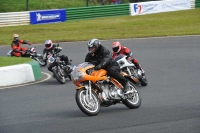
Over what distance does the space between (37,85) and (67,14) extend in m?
23.1

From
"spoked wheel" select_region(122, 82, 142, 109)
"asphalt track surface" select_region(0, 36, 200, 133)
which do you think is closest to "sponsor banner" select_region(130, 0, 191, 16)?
"asphalt track surface" select_region(0, 36, 200, 133)

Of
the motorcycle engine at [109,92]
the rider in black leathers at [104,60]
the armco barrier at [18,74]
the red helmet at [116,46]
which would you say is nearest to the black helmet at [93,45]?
the rider in black leathers at [104,60]

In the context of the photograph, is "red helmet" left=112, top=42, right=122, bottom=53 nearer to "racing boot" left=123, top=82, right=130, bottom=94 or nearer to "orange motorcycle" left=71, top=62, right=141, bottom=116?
"orange motorcycle" left=71, top=62, right=141, bottom=116

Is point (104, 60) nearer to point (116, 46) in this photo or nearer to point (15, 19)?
Result: point (116, 46)

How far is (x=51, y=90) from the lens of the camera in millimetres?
14539

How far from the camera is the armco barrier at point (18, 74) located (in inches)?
601

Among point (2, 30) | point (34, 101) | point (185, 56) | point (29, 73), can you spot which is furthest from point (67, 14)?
point (34, 101)

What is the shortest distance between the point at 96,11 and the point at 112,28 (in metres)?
5.19

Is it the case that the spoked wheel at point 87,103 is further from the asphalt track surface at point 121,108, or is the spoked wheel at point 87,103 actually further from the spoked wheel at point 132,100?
the spoked wheel at point 132,100

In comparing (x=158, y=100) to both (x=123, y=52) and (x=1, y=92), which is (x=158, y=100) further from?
(x=1, y=92)

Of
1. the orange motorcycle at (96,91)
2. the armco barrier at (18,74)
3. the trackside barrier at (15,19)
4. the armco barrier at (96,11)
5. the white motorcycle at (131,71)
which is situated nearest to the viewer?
the orange motorcycle at (96,91)

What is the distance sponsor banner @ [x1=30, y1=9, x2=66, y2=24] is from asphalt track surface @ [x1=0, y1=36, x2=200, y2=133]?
18.0m

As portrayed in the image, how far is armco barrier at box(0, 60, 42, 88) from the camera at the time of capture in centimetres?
1527

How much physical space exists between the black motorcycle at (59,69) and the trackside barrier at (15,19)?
19.7 meters
